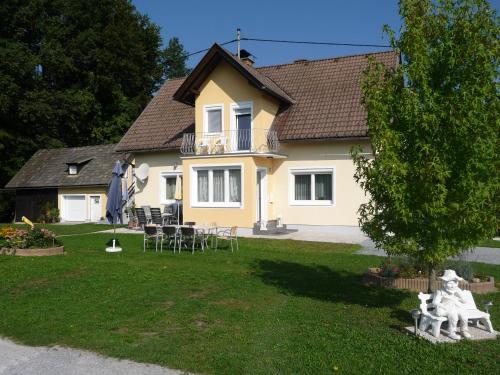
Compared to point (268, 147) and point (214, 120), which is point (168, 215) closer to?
point (214, 120)

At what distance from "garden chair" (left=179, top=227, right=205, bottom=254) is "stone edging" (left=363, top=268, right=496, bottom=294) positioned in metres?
5.66

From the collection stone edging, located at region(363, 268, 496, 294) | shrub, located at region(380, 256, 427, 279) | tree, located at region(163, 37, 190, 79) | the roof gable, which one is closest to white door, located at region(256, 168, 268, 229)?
the roof gable

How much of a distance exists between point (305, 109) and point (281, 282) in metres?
12.2

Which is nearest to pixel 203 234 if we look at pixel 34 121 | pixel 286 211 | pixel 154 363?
pixel 286 211

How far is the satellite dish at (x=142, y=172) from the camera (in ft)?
75.0

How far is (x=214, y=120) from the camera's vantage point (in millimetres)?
21109

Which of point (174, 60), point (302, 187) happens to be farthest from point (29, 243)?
point (174, 60)

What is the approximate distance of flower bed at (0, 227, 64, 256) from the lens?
13141 mm

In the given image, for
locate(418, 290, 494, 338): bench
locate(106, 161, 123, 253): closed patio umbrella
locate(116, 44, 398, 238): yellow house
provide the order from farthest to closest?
locate(116, 44, 398, 238): yellow house, locate(106, 161, 123, 253): closed patio umbrella, locate(418, 290, 494, 338): bench

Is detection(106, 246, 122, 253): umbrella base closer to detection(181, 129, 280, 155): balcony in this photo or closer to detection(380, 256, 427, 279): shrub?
detection(181, 129, 280, 155): balcony

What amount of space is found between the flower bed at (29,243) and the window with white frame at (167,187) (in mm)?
8919

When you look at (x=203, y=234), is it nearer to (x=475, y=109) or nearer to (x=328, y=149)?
(x=328, y=149)

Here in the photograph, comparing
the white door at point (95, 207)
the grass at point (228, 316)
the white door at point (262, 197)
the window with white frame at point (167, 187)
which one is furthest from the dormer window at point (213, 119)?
the grass at point (228, 316)

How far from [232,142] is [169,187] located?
173 inches
